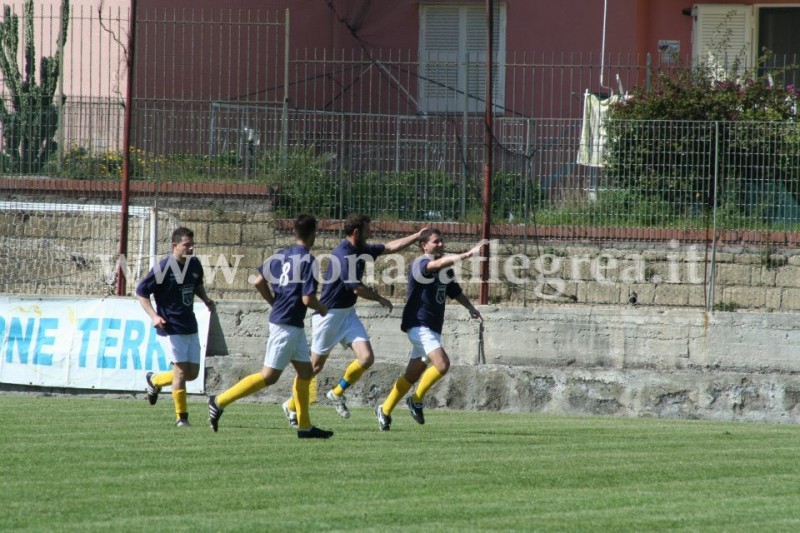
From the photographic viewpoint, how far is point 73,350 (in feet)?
48.1

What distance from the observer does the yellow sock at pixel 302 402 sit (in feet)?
34.3

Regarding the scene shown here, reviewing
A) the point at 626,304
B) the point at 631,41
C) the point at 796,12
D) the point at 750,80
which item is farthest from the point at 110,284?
the point at 796,12

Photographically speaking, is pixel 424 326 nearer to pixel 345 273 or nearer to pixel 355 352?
pixel 355 352

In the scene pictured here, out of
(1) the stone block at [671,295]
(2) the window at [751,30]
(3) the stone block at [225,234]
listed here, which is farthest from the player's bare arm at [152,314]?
(2) the window at [751,30]

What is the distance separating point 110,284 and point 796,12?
1489 cm

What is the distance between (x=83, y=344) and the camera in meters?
14.7

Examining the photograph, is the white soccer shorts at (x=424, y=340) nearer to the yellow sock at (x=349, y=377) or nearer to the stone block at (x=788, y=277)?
the yellow sock at (x=349, y=377)

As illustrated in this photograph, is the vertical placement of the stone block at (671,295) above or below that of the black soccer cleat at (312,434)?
above

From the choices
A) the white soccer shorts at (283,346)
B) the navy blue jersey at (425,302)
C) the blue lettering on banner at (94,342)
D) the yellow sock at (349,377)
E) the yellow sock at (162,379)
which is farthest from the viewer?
the blue lettering on banner at (94,342)

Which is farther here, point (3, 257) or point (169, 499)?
point (3, 257)

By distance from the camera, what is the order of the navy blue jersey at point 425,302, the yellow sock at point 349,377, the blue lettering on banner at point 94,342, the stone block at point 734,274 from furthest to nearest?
1. the stone block at point 734,274
2. the blue lettering on banner at point 94,342
3. the yellow sock at point 349,377
4. the navy blue jersey at point 425,302

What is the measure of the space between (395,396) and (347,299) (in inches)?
45.7

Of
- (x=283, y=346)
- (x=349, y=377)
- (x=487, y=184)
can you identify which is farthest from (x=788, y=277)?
(x=283, y=346)

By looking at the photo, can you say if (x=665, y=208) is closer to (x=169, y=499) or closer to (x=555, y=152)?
(x=555, y=152)
